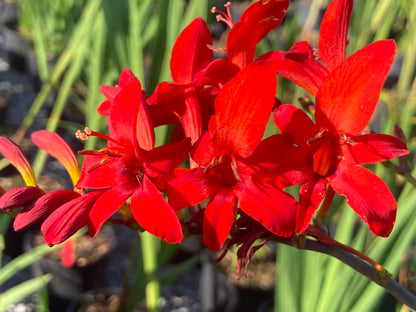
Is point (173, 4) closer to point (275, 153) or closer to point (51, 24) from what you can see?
point (275, 153)

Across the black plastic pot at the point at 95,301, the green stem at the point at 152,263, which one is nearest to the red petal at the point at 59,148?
the green stem at the point at 152,263

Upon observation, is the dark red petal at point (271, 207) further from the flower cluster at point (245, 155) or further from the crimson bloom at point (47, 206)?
the crimson bloom at point (47, 206)

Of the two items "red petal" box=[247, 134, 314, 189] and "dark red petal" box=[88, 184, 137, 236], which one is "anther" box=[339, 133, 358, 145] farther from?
"dark red petal" box=[88, 184, 137, 236]

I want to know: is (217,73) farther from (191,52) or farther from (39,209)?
(39,209)

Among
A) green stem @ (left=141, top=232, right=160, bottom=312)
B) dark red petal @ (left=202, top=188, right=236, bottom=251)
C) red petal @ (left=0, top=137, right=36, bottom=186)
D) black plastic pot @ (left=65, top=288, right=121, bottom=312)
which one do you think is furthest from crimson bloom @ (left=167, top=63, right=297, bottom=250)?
black plastic pot @ (left=65, top=288, right=121, bottom=312)

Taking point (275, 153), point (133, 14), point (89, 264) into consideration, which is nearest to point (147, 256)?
point (133, 14)

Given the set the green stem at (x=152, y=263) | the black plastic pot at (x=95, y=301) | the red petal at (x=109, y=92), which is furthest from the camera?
the black plastic pot at (x=95, y=301)

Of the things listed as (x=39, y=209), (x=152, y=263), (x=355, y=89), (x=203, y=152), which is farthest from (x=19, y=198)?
(x=152, y=263)
